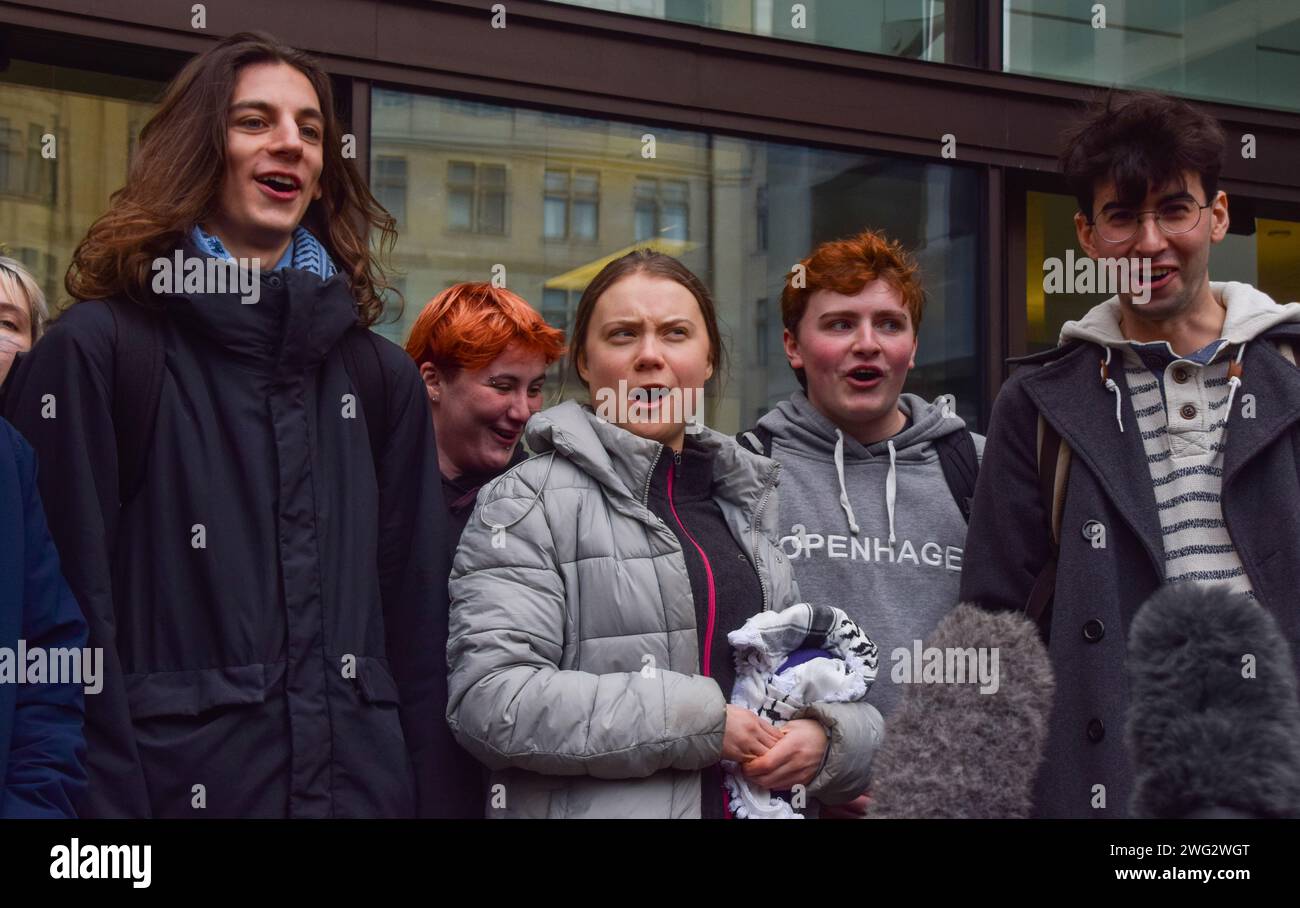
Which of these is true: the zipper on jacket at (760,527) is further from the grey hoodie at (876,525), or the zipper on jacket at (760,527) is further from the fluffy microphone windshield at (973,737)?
the fluffy microphone windshield at (973,737)

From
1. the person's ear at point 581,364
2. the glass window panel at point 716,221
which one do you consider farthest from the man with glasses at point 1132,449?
the glass window panel at point 716,221

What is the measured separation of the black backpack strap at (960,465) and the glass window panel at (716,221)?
277 cm

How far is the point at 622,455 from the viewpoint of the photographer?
3287mm

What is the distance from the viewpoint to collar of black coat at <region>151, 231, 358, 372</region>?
9.71 ft

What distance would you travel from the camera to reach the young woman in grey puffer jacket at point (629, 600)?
9.62 ft

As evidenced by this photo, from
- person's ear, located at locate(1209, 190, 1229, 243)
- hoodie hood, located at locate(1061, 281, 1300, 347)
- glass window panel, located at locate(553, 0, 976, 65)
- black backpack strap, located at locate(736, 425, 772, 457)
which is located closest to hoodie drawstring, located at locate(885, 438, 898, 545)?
black backpack strap, located at locate(736, 425, 772, 457)

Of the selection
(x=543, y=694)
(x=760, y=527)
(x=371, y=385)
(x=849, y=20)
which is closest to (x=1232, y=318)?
(x=760, y=527)

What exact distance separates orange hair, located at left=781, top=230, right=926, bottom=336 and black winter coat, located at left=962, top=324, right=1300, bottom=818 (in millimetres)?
634

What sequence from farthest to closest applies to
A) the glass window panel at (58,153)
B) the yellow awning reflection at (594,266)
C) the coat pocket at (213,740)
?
the yellow awning reflection at (594,266), the glass window panel at (58,153), the coat pocket at (213,740)

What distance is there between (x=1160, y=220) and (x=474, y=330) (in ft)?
6.43

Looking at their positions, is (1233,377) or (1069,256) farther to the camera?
(1069,256)

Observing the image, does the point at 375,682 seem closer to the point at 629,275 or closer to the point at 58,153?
the point at 629,275

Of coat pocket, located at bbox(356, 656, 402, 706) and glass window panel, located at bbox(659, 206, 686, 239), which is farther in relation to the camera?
glass window panel, located at bbox(659, 206, 686, 239)

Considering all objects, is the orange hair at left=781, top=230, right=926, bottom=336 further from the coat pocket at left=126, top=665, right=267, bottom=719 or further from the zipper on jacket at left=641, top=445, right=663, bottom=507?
the coat pocket at left=126, top=665, right=267, bottom=719
